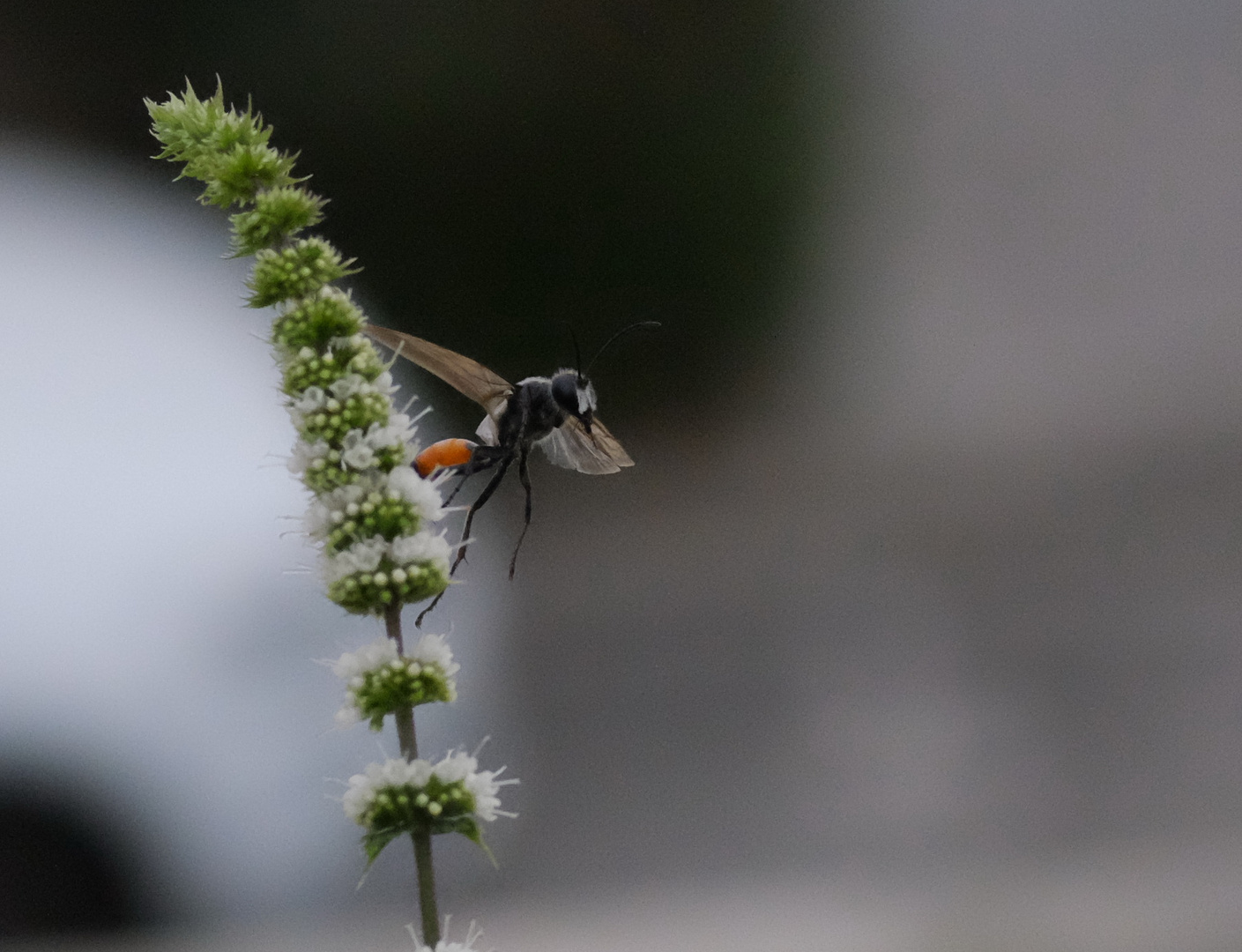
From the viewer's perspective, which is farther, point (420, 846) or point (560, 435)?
point (560, 435)

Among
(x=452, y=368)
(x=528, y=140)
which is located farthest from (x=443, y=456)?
(x=528, y=140)

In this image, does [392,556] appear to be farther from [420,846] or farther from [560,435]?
[560,435]

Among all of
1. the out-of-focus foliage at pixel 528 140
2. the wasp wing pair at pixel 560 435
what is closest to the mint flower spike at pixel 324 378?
the wasp wing pair at pixel 560 435

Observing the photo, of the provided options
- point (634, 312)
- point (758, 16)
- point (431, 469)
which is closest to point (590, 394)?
point (431, 469)

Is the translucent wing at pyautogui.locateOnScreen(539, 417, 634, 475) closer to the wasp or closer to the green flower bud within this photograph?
the wasp

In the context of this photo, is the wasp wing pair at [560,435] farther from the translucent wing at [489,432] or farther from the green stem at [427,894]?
the green stem at [427,894]

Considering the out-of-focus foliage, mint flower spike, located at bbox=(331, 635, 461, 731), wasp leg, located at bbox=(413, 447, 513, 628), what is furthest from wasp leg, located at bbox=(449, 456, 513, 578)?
the out-of-focus foliage
